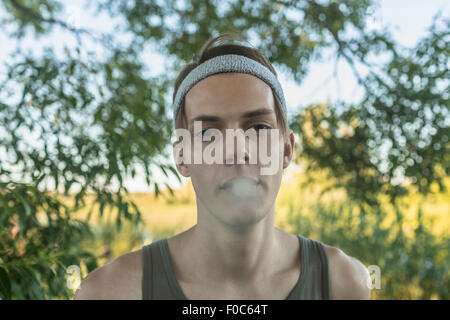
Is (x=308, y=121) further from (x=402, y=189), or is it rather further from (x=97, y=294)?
(x=97, y=294)

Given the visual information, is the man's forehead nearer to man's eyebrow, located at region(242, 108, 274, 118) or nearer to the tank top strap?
man's eyebrow, located at region(242, 108, 274, 118)

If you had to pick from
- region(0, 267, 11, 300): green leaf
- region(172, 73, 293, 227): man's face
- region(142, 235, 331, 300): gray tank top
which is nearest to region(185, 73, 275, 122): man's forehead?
region(172, 73, 293, 227): man's face

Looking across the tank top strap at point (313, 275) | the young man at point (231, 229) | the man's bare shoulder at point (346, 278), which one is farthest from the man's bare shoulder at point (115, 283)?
the man's bare shoulder at point (346, 278)

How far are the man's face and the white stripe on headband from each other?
0.04 feet

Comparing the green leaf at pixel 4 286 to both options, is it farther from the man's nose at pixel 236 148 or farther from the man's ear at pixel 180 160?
the man's nose at pixel 236 148

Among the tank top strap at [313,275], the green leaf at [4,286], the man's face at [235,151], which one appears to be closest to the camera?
the man's face at [235,151]

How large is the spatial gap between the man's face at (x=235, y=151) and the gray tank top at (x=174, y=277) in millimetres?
159

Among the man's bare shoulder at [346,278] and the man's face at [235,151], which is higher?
the man's face at [235,151]

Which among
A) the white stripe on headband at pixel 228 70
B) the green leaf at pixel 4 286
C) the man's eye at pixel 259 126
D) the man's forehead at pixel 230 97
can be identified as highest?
the white stripe on headband at pixel 228 70

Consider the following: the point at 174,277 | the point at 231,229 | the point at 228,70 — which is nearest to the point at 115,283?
the point at 174,277

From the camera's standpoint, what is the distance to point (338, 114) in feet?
7.68

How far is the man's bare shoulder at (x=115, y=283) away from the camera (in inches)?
33.9

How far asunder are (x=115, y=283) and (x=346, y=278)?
51 cm

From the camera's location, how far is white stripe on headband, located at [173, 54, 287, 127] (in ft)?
2.87
